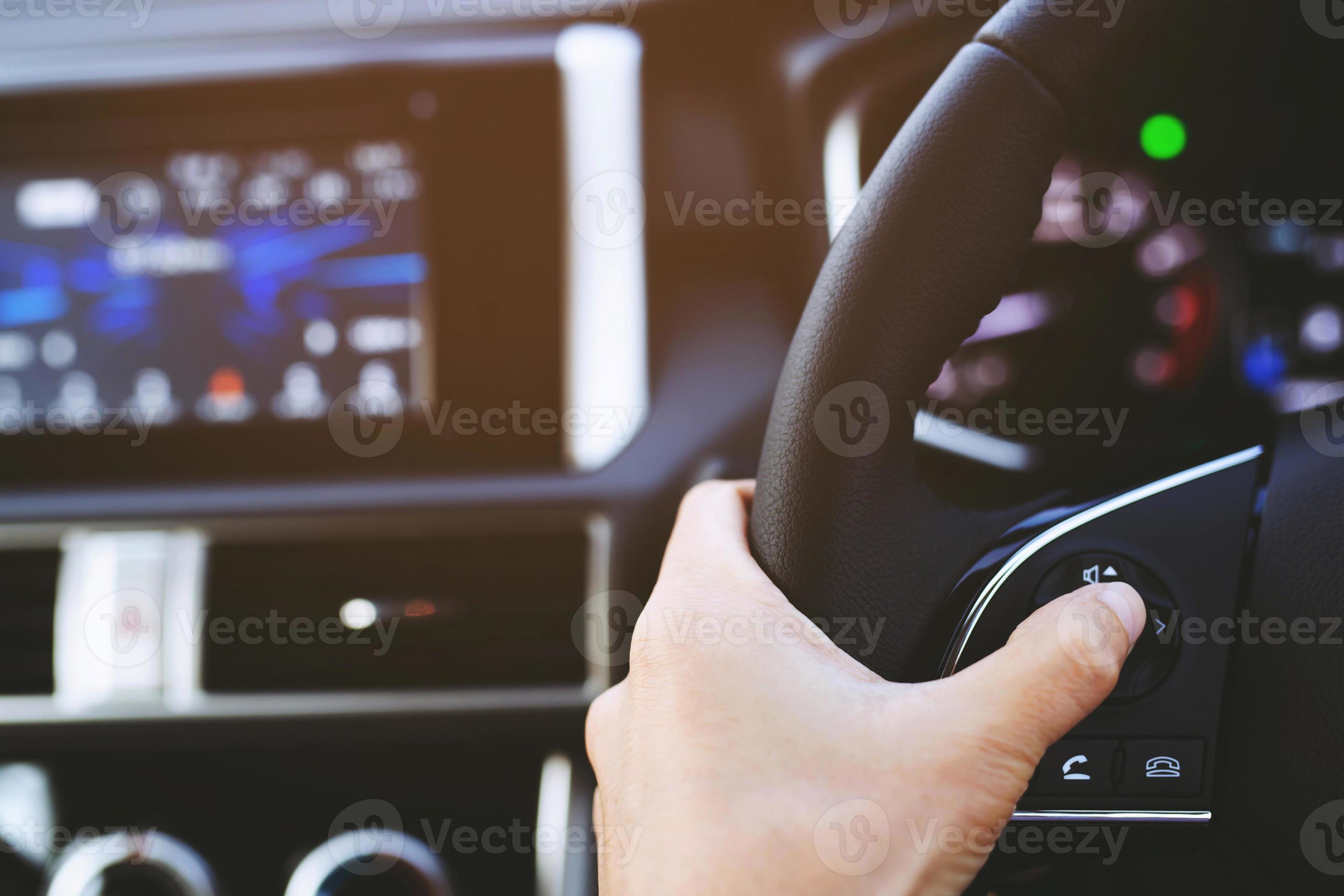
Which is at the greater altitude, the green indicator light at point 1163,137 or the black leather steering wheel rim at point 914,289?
the green indicator light at point 1163,137

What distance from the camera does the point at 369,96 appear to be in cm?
100

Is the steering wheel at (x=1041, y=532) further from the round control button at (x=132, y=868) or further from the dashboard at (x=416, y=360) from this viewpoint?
the round control button at (x=132, y=868)

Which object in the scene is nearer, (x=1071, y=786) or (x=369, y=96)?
(x=1071, y=786)

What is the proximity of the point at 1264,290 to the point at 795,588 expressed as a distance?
0.80m

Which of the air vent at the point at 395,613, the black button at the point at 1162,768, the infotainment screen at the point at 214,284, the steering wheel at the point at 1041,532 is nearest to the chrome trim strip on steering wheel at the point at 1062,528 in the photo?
the steering wheel at the point at 1041,532

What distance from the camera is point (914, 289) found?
47 cm

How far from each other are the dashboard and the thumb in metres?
0.52

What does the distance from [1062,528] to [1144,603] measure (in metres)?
0.06

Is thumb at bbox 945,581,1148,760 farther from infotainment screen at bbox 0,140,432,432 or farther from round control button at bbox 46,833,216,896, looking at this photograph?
round control button at bbox 46,833,216,896

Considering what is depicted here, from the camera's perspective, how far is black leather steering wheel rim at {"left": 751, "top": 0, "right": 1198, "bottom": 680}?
0.47 meters

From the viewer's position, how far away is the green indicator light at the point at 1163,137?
0.90 meters

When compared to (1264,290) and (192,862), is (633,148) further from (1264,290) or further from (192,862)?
(192,862)

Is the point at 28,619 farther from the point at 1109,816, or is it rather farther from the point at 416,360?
the point at 1109,816

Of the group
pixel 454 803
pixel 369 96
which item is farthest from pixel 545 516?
pixel 369 96
